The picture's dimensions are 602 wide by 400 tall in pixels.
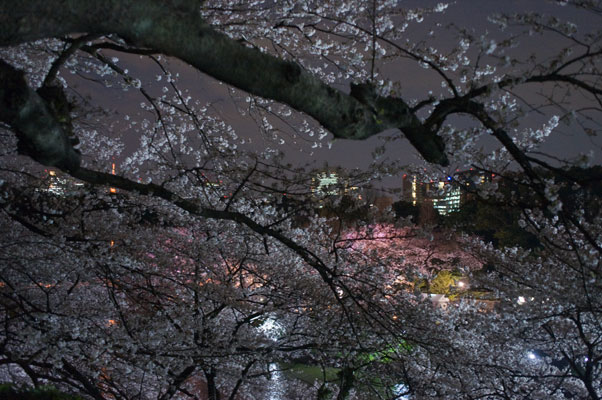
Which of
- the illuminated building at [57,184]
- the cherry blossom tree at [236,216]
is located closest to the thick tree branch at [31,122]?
the cherry blossom tree at [236,216]

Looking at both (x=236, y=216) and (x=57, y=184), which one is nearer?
(x=236, y=216)

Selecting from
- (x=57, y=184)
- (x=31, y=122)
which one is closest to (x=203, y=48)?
(x=31, y=122)

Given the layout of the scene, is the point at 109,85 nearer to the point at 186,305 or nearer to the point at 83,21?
the point at 186,305

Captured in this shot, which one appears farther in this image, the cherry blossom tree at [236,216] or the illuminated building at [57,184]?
the illuminated building at [57,184]

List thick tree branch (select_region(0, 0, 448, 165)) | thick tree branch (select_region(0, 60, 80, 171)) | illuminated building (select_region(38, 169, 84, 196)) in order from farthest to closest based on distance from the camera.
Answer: illuminated building (select_region(38, 169, 84, 196)) < thick tree branch (select_region(0, 60, 80, 171)) < thick tree branch (select_region(0, 0, 448, 165))

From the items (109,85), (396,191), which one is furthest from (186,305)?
(396,191)

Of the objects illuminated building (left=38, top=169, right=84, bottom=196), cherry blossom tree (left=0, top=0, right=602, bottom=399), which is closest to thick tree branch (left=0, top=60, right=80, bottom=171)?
cherry blossom tree (left=0, top=0, right=602, bottom=399)

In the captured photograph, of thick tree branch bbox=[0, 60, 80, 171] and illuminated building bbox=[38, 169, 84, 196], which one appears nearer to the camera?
thick tree branch bbox=[0, 60, 80, 171]

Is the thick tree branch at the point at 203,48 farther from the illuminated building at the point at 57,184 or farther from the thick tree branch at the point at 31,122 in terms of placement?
the illuminated building at the point at 57,184

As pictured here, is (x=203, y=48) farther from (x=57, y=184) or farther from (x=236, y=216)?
(x=57, y=184)

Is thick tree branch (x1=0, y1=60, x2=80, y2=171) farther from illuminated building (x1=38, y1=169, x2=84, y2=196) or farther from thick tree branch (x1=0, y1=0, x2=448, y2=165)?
illuminated building (x1=38, y1=169, x2=84, y2=196)

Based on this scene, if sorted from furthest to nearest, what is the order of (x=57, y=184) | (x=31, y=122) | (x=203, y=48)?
1. (x=57, y=184)
2. (x=31, y=122)
3. (x=203, y=48)

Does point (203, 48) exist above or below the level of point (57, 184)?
below
